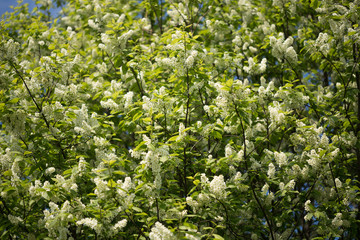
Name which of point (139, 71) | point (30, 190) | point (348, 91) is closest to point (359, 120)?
point (348, 91)

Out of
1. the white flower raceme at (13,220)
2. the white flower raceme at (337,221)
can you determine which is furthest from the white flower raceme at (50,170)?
the white flower raceme at (337,221)

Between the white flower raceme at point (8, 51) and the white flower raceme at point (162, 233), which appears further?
the white flower raceme at point (8, 51)

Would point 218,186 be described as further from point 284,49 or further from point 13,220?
point 284,49

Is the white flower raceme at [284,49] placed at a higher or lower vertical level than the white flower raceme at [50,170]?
lower

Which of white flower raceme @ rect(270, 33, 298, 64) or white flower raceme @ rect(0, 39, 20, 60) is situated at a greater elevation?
white flower raceme @ rect(0, 39, 20, 60)

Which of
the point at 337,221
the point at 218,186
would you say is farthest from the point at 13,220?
the point at 337,221

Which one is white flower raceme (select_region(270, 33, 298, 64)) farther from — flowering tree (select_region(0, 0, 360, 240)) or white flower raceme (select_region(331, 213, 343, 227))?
white flower raceme (select_region(331, 213, 343, 227))

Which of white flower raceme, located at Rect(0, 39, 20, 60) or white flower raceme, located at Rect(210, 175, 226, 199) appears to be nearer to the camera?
white flower raceme, located at Rect(210, 175, 226, 199)

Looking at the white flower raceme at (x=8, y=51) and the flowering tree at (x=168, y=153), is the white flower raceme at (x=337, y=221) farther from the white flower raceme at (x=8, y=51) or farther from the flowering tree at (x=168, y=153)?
the white flower raceme at (x=8, y=51)

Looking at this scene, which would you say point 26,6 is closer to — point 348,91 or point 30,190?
point 30,190

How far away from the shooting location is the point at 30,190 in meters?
4.50

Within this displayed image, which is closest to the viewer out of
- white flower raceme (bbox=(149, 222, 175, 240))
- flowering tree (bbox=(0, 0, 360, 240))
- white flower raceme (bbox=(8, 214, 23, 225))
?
white flower raceme (bbox=(149, 222, 175, 240))

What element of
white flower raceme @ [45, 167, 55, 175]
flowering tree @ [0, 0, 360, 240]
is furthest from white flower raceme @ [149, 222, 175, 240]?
white flower raceme @ [45, 167, 55, 175]

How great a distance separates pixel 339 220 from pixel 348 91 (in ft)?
8.57
